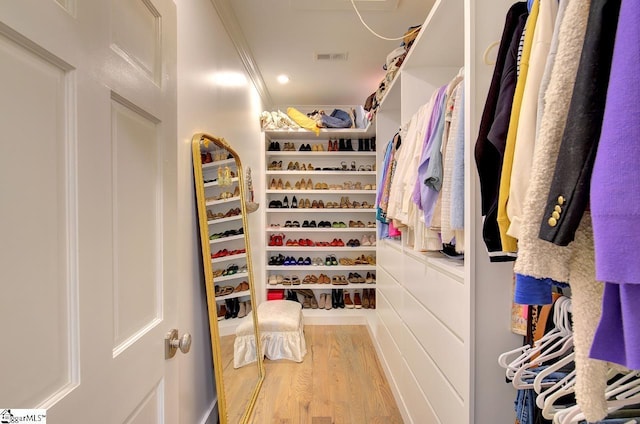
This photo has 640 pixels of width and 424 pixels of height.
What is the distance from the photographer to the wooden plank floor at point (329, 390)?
5.54 feet

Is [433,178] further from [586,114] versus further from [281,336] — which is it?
[281,336]

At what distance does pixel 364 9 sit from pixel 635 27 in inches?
72.0

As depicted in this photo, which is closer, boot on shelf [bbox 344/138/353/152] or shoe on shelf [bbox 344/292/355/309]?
shoe on shelf [bbox 344/292/355/309]

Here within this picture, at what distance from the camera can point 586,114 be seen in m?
0.41

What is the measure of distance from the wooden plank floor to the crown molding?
99.2 inches

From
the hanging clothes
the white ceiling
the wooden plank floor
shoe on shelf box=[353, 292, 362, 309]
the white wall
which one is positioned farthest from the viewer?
shoe on shelf box=[353, 292, 362, 309]

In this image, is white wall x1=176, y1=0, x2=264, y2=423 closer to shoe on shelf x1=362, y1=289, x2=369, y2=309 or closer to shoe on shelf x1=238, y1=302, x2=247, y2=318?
shoe on shelf x1=238, y1=302, x2=247, y2=318

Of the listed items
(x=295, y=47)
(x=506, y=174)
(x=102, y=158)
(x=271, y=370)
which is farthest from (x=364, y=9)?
(x=271, y=370)

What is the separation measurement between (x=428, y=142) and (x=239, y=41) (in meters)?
1.69

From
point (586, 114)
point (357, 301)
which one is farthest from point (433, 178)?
point (357, 301)

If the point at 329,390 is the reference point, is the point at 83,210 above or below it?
above

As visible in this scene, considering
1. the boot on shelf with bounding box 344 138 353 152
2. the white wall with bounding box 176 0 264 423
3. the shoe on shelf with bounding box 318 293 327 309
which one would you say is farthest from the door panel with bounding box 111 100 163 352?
the boot on shelf with bounding box 344 138 353 152

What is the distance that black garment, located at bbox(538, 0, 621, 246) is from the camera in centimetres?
41

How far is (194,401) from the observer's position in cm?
140
